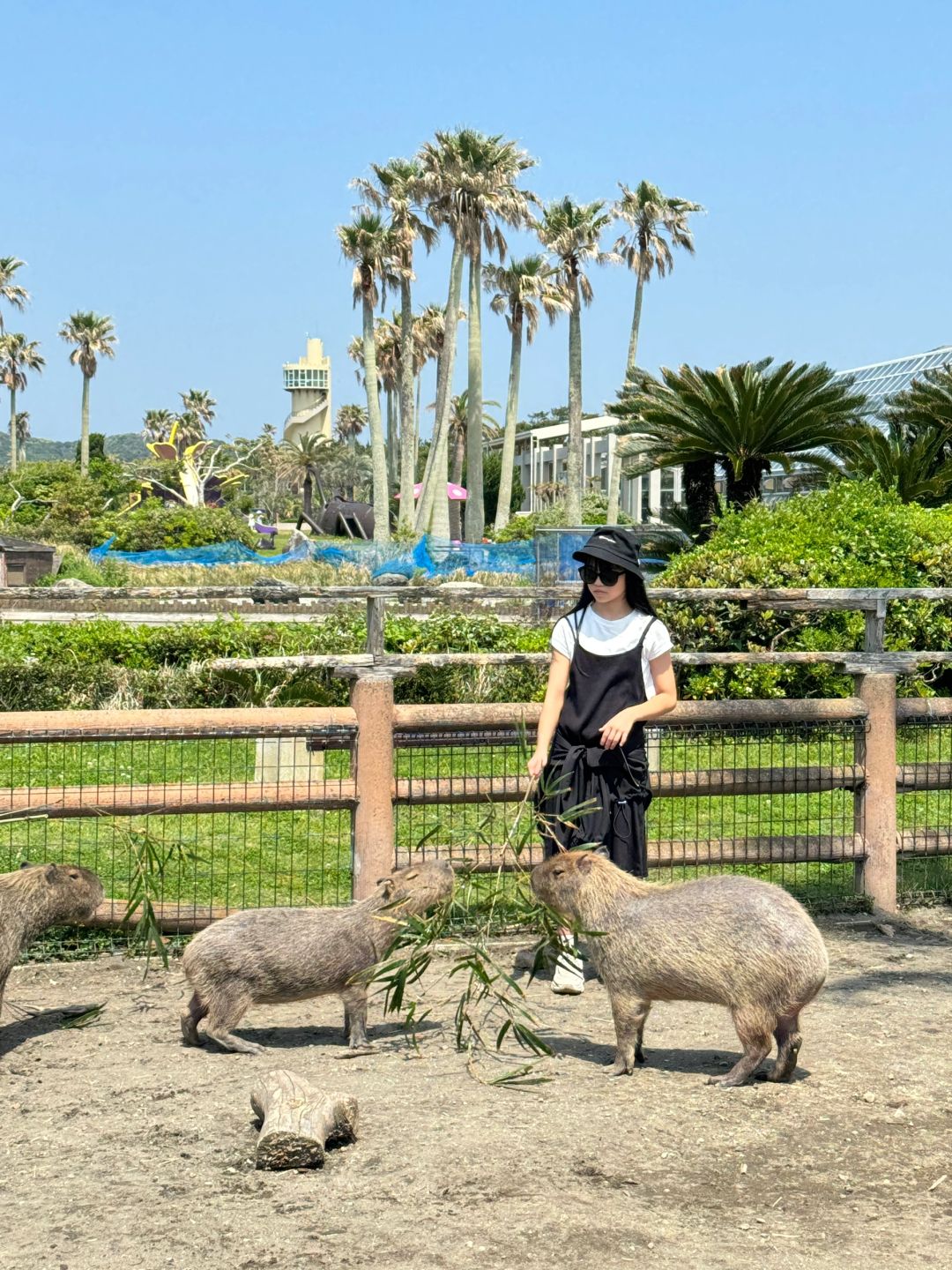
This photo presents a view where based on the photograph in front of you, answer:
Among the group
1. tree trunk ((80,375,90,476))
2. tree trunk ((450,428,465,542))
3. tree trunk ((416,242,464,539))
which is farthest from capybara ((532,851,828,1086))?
tree trunk ((80,375,90,476))

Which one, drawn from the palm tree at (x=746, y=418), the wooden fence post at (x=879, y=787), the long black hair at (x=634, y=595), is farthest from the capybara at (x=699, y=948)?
the palm tree at (x=746, y=418)

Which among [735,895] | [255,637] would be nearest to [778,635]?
[255,637]

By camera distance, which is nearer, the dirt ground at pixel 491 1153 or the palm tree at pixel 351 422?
the dirt ground at pixel 491 1153

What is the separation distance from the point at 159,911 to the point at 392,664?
5.06 ft

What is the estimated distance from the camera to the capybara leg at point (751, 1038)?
4816 mm

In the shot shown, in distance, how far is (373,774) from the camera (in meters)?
6.72

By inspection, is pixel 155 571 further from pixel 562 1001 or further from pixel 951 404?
pixel 562 1001

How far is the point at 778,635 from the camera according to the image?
12.8 meters

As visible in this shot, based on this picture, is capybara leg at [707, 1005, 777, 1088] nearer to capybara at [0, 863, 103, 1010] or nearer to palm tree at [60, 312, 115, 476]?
capybara at [0, 863, 103, 1010]

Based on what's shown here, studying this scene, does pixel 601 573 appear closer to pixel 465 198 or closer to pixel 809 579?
pixel 809 579

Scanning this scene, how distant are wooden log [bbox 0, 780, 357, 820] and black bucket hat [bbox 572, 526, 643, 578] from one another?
1.86 metres

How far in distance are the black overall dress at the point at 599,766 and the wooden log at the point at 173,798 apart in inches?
53.6

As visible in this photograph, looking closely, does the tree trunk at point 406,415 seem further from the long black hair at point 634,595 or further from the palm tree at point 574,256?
the long black hair at point 634,595

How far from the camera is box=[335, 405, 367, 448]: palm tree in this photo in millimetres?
118500
